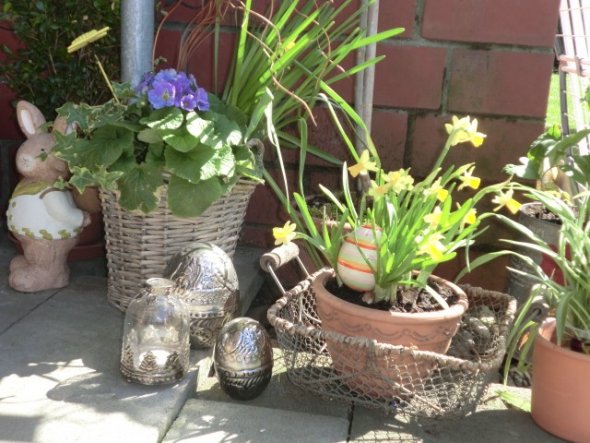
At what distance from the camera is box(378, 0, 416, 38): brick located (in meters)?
2.08

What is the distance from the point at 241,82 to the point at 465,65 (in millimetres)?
710

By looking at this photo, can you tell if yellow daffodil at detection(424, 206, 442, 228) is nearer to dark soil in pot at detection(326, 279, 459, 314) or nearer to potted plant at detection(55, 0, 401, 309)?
dark soil in pot at detection(326, 279, 459, 314)

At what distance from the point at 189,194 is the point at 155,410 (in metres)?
0.46

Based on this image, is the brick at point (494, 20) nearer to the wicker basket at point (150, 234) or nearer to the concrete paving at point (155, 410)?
the wicker basket at point (150, 234)

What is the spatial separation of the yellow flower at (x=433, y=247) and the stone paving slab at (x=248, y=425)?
1.20 feet

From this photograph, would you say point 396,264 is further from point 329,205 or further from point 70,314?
point 70,314

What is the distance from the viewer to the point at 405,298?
144 cm

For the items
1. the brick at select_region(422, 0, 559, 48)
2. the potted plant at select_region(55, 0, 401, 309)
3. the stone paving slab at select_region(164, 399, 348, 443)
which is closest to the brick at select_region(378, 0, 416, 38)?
the brick at select_region(422, 0, 559, 48)

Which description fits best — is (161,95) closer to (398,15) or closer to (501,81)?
(398,15)

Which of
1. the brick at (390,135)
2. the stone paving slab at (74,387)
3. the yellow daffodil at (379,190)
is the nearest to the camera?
the stone paving slab at (74,387)

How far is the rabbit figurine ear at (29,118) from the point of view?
1814 mm

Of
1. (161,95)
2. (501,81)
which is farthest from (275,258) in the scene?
(501,81)

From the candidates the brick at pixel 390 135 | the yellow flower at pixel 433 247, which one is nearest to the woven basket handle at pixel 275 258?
the yellow flower at pixel 433 247

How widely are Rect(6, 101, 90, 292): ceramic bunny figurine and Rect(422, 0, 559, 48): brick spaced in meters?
1.10
